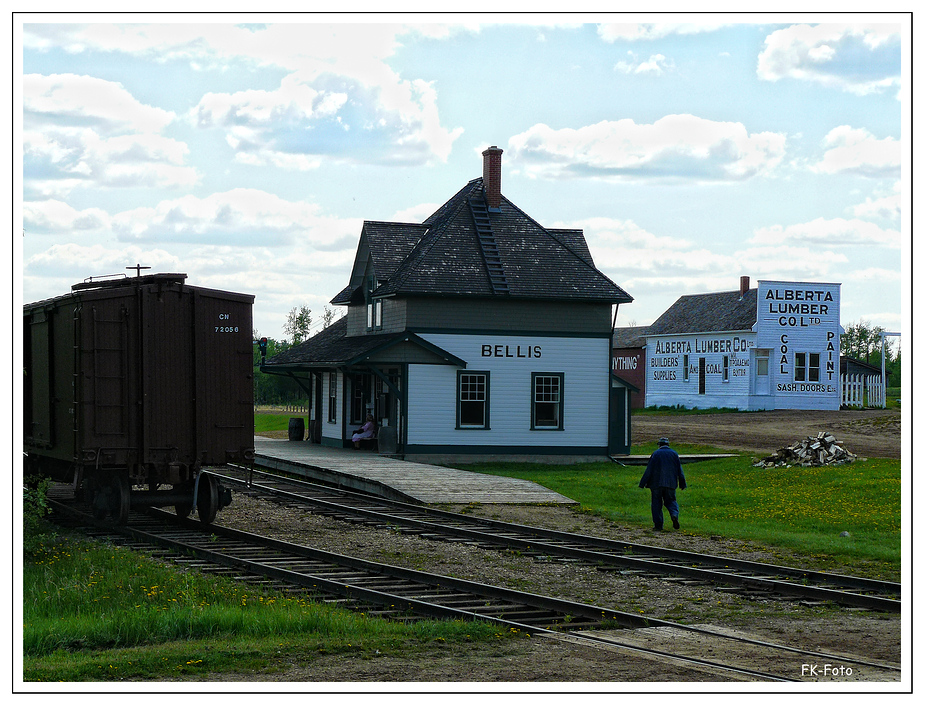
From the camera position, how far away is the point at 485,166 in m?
36.9

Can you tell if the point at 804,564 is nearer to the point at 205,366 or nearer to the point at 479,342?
the point at 205,366

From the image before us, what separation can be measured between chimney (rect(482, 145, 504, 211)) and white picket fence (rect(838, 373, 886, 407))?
109 feet

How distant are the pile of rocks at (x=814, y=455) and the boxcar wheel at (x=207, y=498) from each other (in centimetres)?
1672

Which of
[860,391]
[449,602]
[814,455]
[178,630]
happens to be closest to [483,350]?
[814,455]

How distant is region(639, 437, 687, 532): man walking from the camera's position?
19.1 metres

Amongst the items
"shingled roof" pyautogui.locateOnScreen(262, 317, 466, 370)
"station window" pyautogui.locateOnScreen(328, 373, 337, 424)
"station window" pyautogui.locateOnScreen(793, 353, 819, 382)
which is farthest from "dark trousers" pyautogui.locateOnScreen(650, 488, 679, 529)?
"station window" pyautogui.locateOnScreen(793, 353, 819, 382)

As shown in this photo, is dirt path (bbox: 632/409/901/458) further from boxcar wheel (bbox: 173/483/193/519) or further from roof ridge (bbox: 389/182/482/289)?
boxcar wheel (bbox: 173/483/193/519)

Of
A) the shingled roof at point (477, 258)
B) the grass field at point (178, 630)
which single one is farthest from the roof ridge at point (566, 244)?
the grass field at point (178, 630)

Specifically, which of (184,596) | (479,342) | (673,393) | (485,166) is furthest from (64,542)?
(673,393)

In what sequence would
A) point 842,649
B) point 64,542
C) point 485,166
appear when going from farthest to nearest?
1. point 485,166
2. point 64,542
3. point 842,649

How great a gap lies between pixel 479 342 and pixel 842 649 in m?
23.0

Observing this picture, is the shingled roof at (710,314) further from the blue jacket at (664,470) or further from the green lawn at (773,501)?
the blue jacket at (664,470)

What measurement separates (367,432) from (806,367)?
113ft

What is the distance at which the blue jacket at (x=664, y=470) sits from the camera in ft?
62.7
